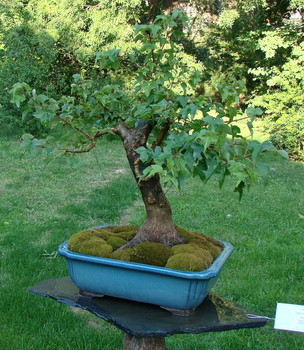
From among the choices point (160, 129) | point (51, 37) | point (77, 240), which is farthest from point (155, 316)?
point (51, 37)

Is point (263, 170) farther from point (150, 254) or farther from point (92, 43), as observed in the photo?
point (92, 43)

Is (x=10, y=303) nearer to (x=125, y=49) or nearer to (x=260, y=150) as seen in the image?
(x=260, y=150)

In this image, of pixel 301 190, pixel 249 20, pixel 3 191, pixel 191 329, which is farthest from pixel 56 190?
pixel 249 20

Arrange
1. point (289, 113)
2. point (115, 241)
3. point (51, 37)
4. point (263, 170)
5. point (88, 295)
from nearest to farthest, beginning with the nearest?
point (263, 170) < point (88, 295) < point (115, 241) < point (289, 113) < point (51, 37)

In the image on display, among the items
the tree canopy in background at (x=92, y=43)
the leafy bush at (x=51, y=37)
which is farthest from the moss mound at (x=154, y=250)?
the leafy bush at (x=51, y=37)

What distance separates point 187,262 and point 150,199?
0.40 m

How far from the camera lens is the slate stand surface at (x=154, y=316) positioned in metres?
1.67

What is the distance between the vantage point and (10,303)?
3.18m

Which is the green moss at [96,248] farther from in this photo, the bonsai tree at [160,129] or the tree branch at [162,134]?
the tree branch at [162,134]

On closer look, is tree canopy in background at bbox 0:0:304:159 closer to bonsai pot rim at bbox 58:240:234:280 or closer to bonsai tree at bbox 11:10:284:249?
bonsai tree at bbox 11:10:284:249

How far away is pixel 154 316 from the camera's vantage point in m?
1.78

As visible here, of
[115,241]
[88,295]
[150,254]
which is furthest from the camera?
[115,241]

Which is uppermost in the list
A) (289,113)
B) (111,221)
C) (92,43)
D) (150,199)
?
(92,43)

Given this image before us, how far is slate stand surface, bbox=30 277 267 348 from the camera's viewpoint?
1.67 m
